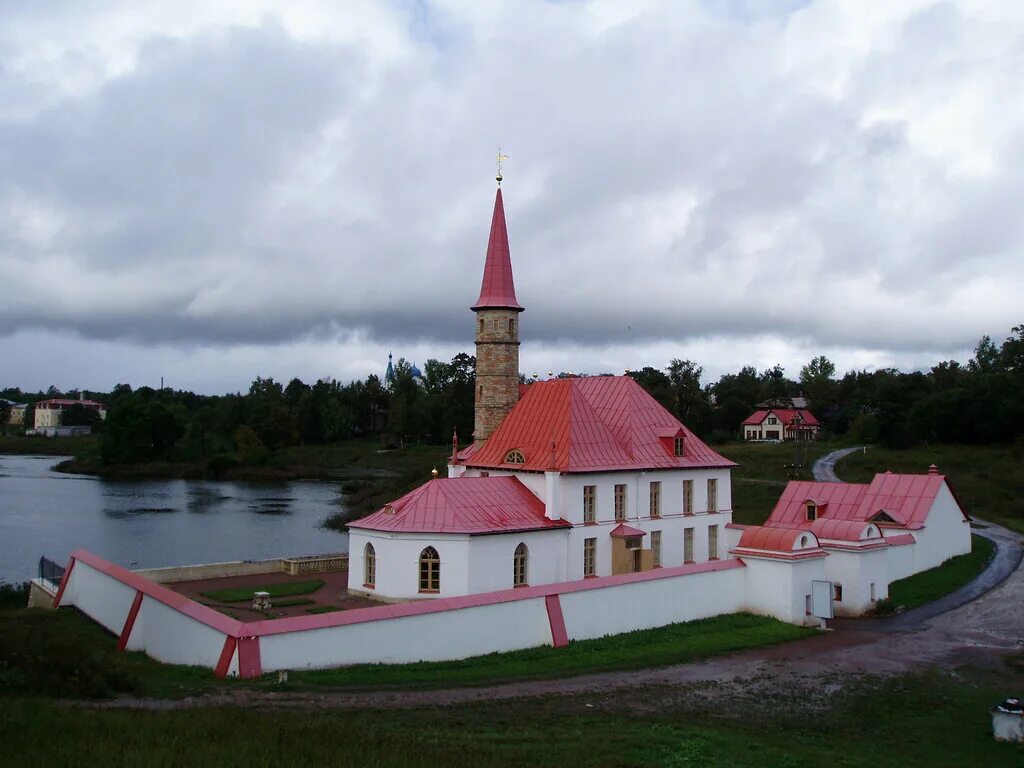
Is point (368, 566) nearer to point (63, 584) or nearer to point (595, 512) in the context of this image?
point (595, 512)

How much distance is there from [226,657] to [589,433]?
16585mm

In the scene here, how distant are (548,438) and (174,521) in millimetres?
34037

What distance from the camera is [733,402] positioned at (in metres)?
104

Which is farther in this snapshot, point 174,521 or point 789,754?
point 174,521

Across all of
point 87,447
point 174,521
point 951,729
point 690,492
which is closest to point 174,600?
point 951,729

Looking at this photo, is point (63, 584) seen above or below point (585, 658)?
above

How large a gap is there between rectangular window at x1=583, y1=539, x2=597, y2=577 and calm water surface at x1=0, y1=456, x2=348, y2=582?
768 inches

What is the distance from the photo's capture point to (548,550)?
2792 cm

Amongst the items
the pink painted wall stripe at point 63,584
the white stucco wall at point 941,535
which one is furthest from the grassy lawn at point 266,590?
the white stucco wall at point 941,535

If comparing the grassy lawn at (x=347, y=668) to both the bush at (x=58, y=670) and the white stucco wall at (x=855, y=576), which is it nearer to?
the bush at (x=58, y=670)

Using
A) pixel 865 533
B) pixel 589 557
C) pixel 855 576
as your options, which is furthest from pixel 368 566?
pixel 865 533

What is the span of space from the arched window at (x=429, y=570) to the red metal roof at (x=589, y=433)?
5.13 m

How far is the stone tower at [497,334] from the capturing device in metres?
34.3

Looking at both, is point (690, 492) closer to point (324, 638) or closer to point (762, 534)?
point (762, 534)
